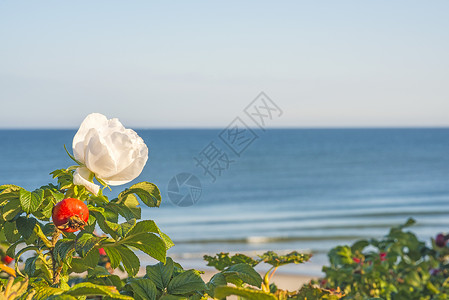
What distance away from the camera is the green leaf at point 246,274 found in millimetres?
1037

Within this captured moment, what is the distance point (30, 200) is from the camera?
1013 millimetres

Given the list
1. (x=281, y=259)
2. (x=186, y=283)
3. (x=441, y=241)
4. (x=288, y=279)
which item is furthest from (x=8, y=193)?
(x=288, y=279)

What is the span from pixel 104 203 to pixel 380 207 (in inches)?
763

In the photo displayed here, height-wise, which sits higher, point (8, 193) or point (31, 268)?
point (8, 193)

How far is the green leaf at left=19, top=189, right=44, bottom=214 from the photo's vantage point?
996 mm

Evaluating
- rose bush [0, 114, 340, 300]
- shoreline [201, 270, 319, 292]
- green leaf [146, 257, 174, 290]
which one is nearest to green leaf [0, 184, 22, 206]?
rose bush [0, 114, 340, 300]

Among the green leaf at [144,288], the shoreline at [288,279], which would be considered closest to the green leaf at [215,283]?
the green leaf at [144,288]

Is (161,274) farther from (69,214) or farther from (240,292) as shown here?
(240,292)

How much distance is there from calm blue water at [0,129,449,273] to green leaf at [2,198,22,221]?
802 centimetres

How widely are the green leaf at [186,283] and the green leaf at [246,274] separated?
0.21ft

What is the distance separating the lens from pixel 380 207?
1944 centimetres

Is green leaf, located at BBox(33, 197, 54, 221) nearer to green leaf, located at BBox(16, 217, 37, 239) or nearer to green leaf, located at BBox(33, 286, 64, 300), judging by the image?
green leaf, located at BBox(16, 217, 37, 239)

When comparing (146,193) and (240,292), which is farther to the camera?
(146,193)

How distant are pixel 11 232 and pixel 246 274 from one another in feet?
1.58
